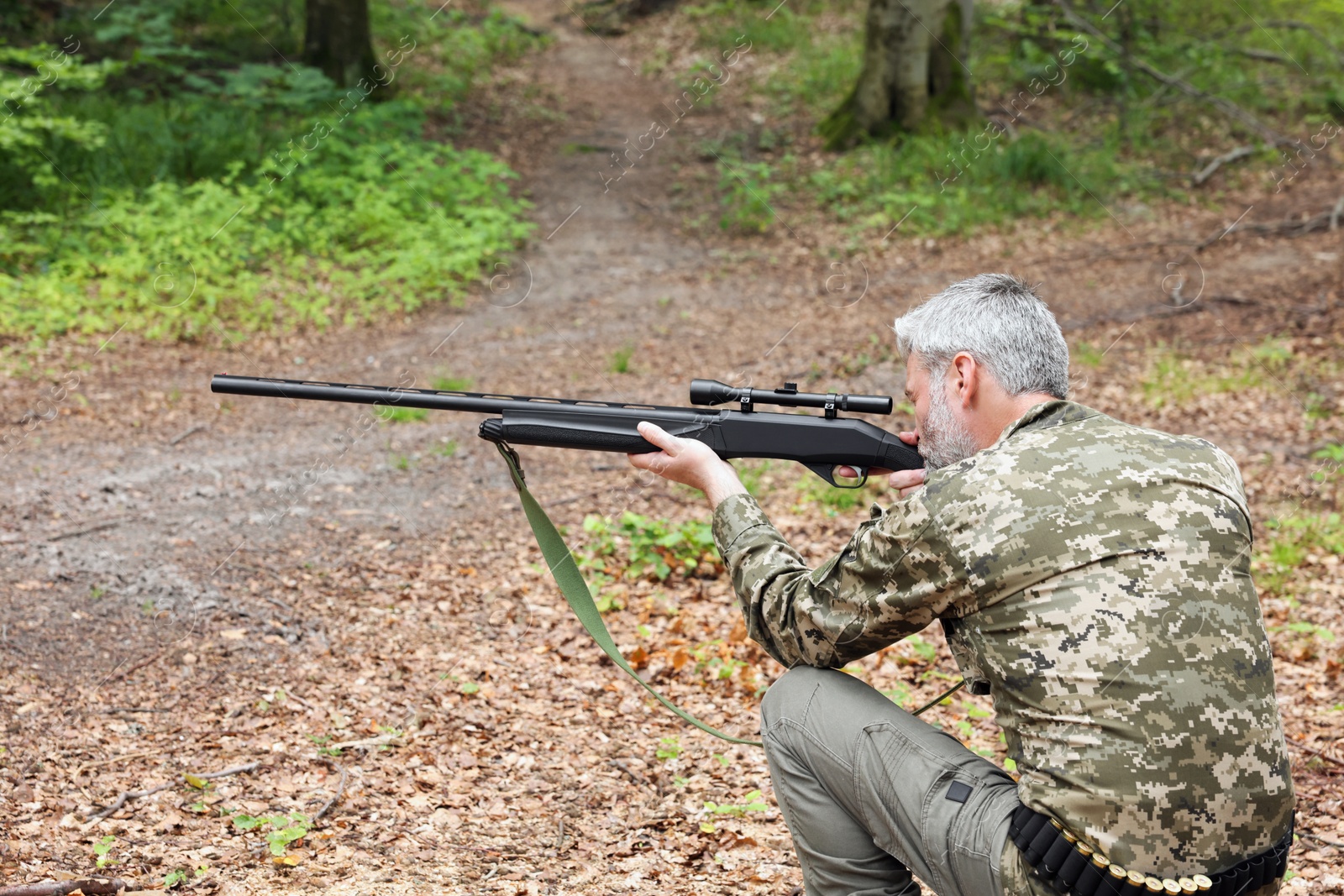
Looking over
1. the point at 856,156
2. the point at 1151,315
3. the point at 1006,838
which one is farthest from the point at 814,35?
the point at 1006,838

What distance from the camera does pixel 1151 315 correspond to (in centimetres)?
952

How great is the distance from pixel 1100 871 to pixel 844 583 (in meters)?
0.81

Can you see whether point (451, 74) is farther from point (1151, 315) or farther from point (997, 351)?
point (997, 351)

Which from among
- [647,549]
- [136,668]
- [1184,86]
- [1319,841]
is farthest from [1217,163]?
[136,668]

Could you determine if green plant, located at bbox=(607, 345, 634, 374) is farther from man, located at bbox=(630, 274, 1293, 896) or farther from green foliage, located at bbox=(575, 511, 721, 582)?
man, located at bbox=(630, 274, 1293, 896)

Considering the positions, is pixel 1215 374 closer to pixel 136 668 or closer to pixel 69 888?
pixel 136 668

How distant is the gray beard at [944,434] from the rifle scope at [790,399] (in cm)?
44

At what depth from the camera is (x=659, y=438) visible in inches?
127

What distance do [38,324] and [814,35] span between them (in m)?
14.4

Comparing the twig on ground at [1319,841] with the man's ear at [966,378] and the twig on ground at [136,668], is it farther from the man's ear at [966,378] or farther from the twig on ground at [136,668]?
the twig on ground at [136,668]


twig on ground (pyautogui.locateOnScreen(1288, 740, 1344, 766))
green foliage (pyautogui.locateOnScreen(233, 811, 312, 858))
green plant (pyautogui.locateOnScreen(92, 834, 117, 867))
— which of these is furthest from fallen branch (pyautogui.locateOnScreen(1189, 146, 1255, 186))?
green plant (pyautogui.locateOnScreen(92, 834, 117, 867))

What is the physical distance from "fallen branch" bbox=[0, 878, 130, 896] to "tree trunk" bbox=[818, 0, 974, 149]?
12.8m

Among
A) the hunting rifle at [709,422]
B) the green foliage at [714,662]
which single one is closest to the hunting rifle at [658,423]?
the hunting rifle at [709,422]

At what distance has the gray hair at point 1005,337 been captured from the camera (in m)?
2.50
